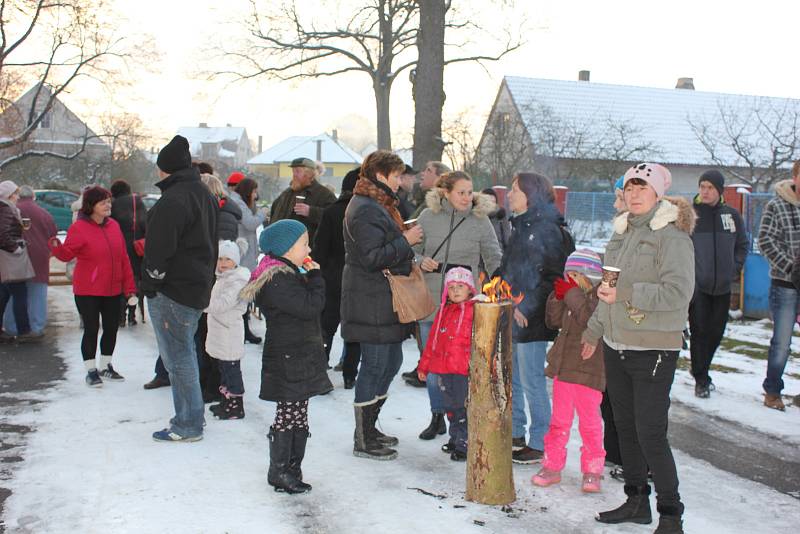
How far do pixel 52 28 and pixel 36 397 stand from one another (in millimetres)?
25211

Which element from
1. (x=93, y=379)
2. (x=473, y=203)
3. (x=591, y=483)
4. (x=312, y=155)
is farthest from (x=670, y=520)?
(x=312, y=155)

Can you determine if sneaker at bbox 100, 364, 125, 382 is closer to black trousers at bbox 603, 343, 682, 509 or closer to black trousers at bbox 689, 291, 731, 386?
black trousers at bbox 603, 343, 682, 509

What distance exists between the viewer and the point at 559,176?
26250 mm

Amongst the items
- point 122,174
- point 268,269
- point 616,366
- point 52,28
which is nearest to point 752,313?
point 616,366

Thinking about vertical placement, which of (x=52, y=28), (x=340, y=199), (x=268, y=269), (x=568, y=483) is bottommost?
(x=568, y=483)

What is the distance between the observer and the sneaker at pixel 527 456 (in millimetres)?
5367

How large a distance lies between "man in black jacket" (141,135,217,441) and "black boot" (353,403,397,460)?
1182mm

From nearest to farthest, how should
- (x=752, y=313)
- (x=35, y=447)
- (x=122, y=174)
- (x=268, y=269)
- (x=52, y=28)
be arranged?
(x=268, y=269) < (x=35, y=447) < (x=752, y=313) < (x=52, y=28) < (x=122, y=174)

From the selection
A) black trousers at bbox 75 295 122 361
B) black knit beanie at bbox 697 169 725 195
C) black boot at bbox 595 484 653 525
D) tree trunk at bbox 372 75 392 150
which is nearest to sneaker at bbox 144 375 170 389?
black trousers at bbox 75 295 122 361

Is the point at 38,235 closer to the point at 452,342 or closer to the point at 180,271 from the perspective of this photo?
the point at 180,271

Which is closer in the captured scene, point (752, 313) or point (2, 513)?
point (2, 513)

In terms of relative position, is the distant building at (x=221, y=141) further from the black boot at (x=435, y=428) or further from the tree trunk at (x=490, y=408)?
the tree trunk at (x=490, y=408)

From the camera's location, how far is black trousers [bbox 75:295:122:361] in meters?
7.27

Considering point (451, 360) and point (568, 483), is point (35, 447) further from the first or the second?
point (568, 483)
